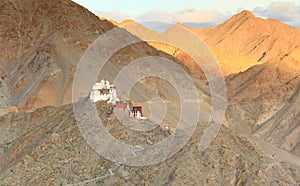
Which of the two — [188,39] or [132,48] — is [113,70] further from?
[188,39]

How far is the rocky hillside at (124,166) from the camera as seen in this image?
1265 inches

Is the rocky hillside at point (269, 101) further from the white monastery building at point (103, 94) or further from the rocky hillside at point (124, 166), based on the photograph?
the rocky hillside at point (124, 166)

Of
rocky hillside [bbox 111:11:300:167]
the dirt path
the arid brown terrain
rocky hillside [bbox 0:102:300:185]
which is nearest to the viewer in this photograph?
rocky hillside [bbox 0:102:300:185]

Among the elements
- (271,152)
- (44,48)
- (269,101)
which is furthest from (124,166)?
(269,101)

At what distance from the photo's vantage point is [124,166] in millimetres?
33688

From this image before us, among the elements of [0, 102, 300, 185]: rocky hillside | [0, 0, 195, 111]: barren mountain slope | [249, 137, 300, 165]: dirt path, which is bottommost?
[249, 137, 300, 165]: dirt path

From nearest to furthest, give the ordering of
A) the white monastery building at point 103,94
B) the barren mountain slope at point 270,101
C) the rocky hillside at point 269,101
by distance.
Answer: the white monastery building at point 103,94
the rocky hillside at point 269,101
the barren mountain slope at point 270,101

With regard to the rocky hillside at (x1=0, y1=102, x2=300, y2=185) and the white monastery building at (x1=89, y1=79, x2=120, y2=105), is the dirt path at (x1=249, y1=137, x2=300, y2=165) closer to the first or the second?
the rocky hillside at (x1=0, y1=102, x2=300, y2=185)

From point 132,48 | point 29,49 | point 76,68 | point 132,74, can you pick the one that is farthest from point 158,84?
point 29,49

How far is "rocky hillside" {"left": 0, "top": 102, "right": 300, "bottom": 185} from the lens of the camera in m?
32.1

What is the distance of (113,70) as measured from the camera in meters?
81.9

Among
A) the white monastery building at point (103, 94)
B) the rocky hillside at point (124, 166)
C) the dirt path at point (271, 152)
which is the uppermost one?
the white monastery building at point (103, 94)

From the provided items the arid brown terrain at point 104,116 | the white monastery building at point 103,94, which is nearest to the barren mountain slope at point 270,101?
the arid brown terrain at point 104,116

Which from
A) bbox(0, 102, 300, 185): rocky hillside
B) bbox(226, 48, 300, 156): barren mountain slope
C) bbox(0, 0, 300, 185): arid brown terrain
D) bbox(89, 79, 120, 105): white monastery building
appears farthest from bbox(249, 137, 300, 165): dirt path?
bbox(226, 48, 300, 156): barren mountain slope
